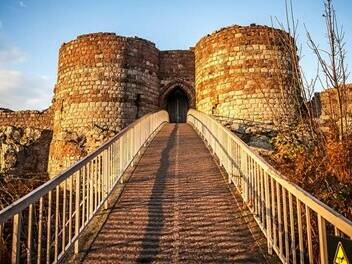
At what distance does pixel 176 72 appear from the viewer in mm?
26094

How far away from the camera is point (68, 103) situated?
76.4 ft

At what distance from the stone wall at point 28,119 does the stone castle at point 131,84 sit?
1.31 m

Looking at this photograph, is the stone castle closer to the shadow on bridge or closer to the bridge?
the bridge

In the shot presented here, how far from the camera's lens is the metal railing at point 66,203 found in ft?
10.9

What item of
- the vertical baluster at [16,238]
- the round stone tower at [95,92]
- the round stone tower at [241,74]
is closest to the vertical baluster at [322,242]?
the vertical baluster at [16,238]

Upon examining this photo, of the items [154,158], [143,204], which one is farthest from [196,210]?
[154,158]

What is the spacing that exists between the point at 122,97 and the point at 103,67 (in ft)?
7.28

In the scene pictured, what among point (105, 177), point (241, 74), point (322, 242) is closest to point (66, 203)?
point (105, 177)

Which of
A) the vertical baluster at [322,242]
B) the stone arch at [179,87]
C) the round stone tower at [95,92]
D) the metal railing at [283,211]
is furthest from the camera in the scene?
the stone arch at [179,87]

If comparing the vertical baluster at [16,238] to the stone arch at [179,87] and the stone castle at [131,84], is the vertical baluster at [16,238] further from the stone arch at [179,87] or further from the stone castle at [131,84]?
the stone arch at [179,87]

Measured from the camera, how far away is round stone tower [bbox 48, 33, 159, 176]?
22375mm

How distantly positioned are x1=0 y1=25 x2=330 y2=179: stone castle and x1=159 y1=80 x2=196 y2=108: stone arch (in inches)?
23.9

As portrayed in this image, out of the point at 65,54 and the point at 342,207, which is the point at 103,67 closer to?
the point at 65,54

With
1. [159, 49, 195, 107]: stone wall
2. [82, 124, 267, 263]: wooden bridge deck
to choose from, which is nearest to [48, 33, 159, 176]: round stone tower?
[159, 49, 195, 107]: stone wall
